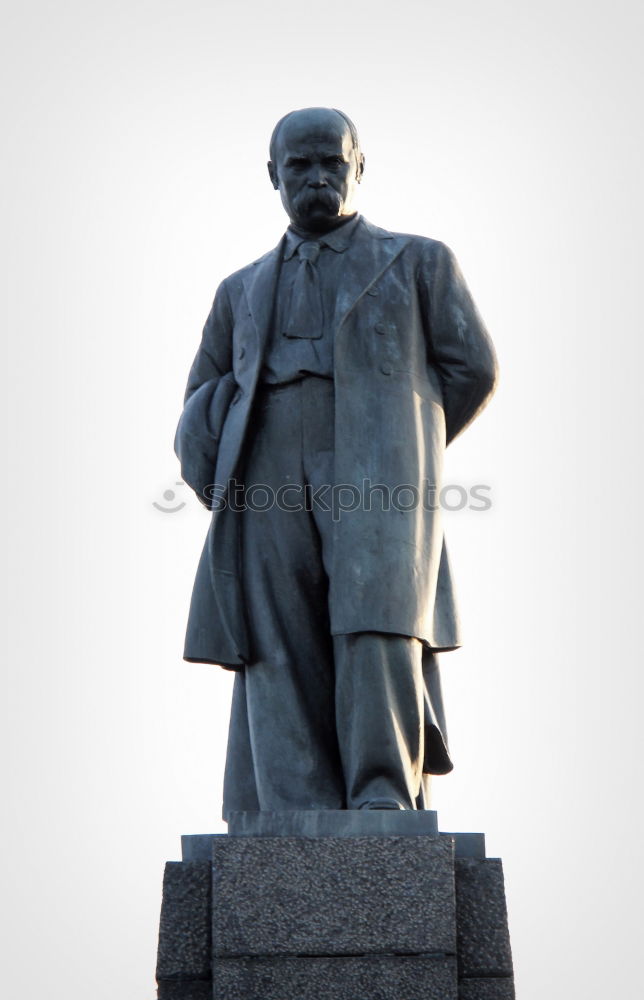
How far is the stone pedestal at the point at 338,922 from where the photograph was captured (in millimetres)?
9414

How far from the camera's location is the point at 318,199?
11109 mm

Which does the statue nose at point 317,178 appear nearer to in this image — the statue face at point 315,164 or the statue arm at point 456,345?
the statue face at point 315,164

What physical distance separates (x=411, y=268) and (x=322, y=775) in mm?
2952

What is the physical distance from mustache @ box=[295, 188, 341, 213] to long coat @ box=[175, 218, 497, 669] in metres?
0.28

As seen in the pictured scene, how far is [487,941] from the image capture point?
384 inches

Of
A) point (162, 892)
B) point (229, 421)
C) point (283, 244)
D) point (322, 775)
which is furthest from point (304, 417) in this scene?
point (162, 892)

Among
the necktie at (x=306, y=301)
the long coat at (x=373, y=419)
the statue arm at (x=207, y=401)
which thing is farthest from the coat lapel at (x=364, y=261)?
the statue arm at (x=207, y=401)

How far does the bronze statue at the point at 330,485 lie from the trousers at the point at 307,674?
0.04 feet

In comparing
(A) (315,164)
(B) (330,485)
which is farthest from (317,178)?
(B) (330,485)

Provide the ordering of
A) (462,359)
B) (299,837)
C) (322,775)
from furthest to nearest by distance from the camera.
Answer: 1. (462,359)
2. (322,775)
3. (299,837)

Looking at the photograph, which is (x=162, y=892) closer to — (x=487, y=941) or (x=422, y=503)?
(x=487, y=941)

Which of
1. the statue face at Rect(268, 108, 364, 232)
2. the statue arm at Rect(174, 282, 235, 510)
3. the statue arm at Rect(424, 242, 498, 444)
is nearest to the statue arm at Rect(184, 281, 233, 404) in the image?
the statue arm at Rect(174, 282, 235, 510)

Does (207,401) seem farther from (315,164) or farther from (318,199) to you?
(315,164)

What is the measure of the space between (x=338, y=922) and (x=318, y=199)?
4133mm
